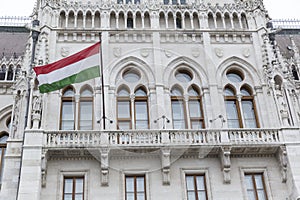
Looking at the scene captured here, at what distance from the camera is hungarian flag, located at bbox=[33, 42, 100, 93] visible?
2091cm

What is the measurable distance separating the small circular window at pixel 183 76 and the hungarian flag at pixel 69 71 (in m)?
4.67

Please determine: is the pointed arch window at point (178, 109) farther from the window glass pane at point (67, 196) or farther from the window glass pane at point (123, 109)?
the window glass pane at point (67, 196)

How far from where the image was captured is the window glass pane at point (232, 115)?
2277cm

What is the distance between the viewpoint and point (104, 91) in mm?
22672

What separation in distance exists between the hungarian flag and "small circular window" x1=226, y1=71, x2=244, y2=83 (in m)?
7.28

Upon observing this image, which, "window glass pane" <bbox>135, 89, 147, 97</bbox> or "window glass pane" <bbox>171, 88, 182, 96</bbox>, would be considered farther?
"window glass pane" <bbox>171, 88, 182, 96</bbox>

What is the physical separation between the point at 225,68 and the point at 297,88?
4785 mm

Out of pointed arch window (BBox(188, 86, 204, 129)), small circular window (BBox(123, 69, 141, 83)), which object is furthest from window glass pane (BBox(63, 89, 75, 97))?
pointed arch window (BBox(188, 86, 204, 129))

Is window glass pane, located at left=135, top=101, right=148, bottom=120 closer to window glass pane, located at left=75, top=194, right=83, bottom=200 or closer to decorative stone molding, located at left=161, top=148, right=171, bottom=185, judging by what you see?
decorative stone molding, located at left=161, top=148, right=171, bottom=185

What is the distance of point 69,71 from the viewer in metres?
21.2

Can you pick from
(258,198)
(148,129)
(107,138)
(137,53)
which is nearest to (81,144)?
(107,138)

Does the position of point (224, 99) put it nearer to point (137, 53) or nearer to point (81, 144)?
point (137, 53)

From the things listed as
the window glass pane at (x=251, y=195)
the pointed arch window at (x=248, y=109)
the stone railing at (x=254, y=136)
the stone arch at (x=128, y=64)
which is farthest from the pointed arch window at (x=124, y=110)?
the window glass pane at (x=251, y=195)

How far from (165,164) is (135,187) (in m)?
1.69
